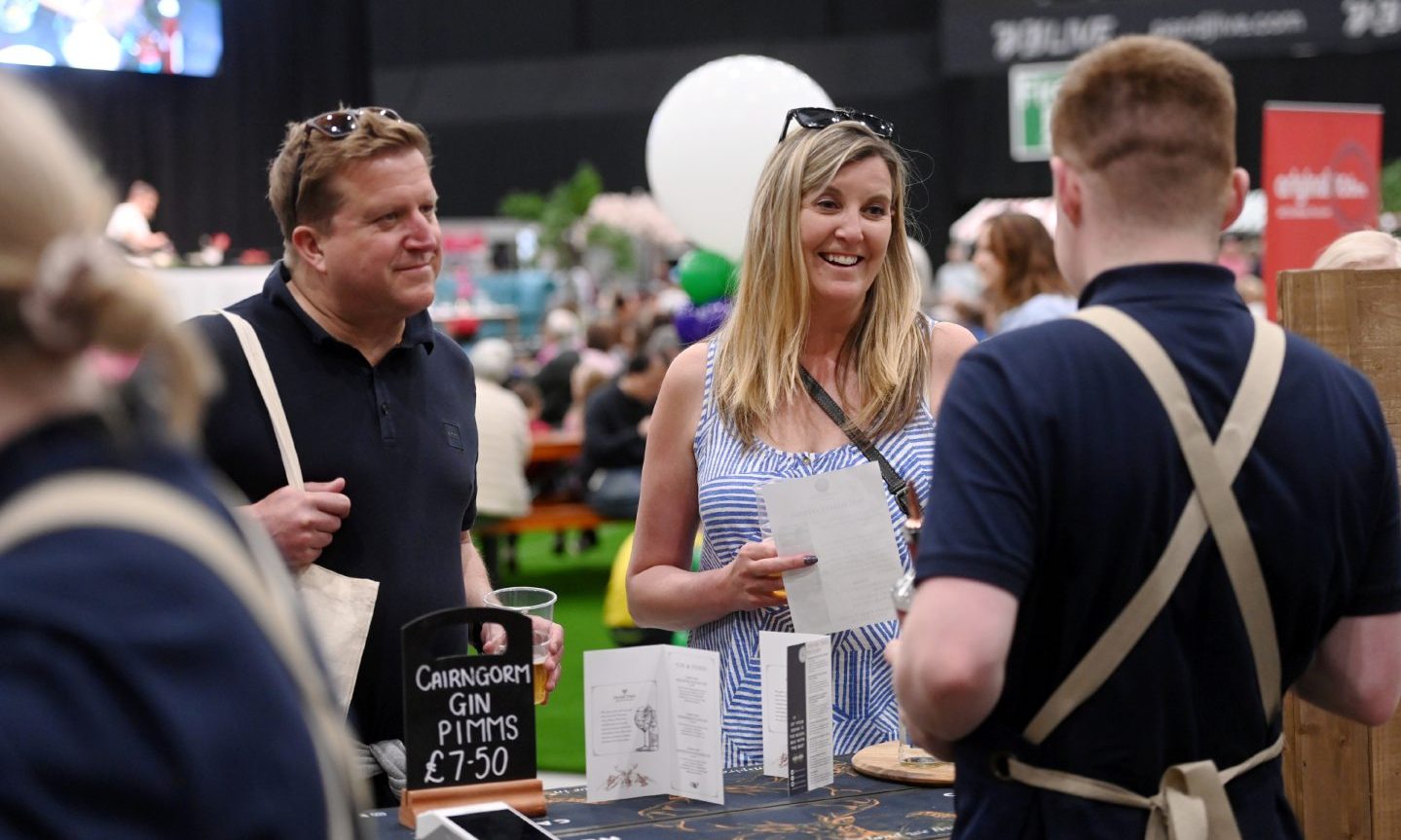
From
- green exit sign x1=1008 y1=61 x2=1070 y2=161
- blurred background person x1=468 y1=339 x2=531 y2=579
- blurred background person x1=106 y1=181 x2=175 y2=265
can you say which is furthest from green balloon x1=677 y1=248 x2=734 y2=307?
green exit sign x1=1008 y1=61 x2=1070 y2=161

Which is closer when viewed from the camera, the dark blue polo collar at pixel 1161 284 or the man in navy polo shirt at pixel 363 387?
the dark blue polo collar at pixel 1161 284

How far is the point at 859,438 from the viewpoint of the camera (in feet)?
8.02

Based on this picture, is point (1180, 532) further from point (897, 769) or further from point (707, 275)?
point (707, 275)

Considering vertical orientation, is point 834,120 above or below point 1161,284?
above

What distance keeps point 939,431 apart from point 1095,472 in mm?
146

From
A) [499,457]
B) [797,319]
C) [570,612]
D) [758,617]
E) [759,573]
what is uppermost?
[797,319]

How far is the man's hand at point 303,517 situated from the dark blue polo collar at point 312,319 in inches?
10.3

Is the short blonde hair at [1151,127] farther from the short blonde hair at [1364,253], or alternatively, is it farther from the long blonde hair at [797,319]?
the short blonde hair at [1364,253]

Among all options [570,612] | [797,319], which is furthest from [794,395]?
[570,612]

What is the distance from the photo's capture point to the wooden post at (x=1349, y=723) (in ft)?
7.58

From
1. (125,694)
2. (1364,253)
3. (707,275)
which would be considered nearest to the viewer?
(125,694)

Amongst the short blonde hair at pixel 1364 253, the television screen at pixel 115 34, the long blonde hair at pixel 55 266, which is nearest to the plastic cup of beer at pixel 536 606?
the long blonde hair at pixel 55 266

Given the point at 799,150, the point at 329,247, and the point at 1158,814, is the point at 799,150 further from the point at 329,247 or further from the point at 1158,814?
the point at 1158,814

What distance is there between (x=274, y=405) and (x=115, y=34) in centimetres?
1449
